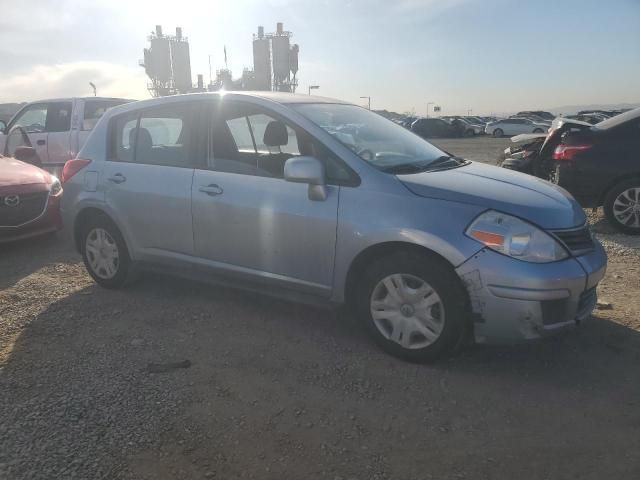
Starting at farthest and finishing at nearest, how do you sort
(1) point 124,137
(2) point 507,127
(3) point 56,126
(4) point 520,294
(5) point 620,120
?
1. (2) point 507,127
2. (3) point 56,126
3. (5) point 620,120
4. (1) point 124,137
5. (4) point 520,294

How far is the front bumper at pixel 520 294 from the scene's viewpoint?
9.05 feet

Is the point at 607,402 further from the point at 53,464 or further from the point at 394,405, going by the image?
the point at 53,464

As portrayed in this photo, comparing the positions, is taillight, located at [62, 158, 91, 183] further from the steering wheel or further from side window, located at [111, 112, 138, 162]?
the steering wheel

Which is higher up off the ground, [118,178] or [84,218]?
[118,178]

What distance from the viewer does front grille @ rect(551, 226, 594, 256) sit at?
2.95m

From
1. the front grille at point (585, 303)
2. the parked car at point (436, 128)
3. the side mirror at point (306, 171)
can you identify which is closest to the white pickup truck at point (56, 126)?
the side mirror at point (306, 171)

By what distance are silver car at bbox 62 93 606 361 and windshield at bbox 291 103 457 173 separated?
2 cm

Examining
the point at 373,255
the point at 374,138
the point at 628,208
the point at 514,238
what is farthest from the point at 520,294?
the point at 628,208

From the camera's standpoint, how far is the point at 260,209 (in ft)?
11.5

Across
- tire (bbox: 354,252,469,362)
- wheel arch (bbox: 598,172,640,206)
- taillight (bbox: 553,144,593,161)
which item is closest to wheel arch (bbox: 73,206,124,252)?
tire (bbox: 354,252,469,362)

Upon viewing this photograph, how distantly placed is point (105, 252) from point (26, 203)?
83.4 inches

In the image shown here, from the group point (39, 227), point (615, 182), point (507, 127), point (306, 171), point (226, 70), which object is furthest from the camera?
point (226, 70)

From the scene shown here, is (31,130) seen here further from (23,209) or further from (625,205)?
(625,205)

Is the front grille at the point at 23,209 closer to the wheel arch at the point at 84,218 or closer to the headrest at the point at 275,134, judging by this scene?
the wheel arch at the point at 84,218
